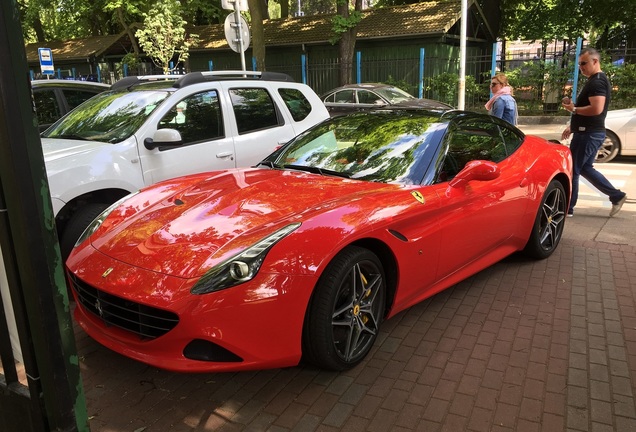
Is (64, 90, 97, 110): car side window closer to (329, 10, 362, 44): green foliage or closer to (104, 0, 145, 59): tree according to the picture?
(329, 10, 362, 44): green foliage

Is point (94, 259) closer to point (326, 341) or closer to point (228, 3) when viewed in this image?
point (326, 341)

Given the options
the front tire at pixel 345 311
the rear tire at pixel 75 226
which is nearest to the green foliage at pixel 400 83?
the rear tire at pixel 75 226

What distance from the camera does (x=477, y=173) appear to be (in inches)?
142

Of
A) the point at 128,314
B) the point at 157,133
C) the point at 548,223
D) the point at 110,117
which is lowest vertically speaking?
the point at 548,223

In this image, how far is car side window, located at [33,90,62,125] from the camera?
724cm

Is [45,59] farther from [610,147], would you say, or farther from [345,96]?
[610,147]

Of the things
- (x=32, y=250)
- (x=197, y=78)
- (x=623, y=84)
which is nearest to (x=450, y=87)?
(x=623, y=84)

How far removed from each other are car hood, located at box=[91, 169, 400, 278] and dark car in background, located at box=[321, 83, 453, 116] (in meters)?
11.8

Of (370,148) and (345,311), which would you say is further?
(370,148)

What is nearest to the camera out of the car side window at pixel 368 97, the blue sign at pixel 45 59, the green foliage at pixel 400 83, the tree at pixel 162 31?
the car side window at pixel 368 97

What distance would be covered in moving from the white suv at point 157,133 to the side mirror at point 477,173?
2.57 meters

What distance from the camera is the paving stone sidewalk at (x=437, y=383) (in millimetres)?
2672

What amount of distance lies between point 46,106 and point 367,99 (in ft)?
32.9

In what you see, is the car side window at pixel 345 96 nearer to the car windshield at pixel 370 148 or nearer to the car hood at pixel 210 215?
the car windshield at pixel 370 148
